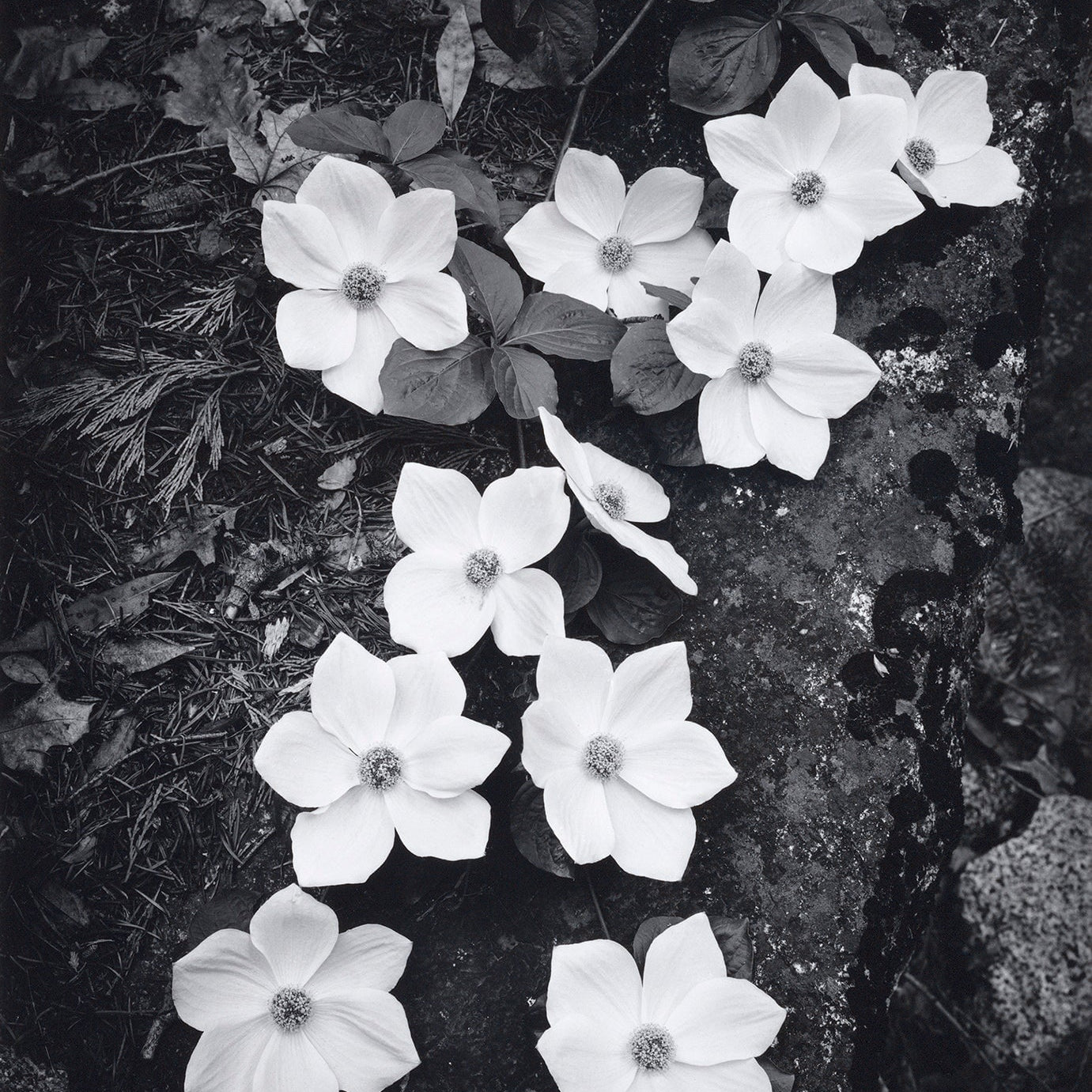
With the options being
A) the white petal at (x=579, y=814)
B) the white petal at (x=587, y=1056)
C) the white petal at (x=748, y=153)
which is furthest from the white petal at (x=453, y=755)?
the white petal at (x=748, y=153)

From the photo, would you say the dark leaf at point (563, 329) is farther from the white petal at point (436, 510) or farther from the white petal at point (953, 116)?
the white petal at point (953, 116)

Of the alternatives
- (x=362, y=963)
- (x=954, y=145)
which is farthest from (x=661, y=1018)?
(x=954, y=145)

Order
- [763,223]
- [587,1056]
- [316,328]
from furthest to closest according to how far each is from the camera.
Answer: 1. [763,223]
2. [316,328]
3. [587,1056]

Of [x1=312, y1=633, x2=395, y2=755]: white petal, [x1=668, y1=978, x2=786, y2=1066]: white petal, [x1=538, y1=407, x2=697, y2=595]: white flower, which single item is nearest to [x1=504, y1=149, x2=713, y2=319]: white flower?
[x1=538, y1=407, x2=697, y2=595]: white flower

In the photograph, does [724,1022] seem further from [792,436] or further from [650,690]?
[792,436]

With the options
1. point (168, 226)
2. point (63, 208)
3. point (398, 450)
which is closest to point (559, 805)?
point (398, 450)

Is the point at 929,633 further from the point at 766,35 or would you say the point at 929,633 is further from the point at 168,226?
the point at 168,226
